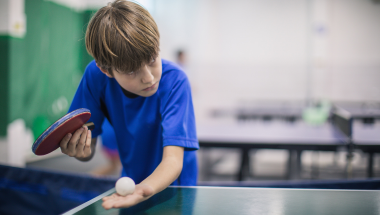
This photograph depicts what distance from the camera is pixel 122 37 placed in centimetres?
75

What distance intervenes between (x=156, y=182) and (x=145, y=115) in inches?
12.0

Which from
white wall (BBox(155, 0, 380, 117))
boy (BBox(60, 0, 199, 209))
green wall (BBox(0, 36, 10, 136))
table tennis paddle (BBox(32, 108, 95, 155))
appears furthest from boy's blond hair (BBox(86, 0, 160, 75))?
white wall (BBox(155, 0, 380, 117))

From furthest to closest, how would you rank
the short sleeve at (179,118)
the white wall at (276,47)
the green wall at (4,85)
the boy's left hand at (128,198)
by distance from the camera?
the white wall at (276,47) → the green wall at (4,85) → the short sleeve at (179,118) → the boy's left hand at (128,198)

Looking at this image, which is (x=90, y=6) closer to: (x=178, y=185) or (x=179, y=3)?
(x=179, y=3)

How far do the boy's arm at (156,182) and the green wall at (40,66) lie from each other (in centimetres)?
284

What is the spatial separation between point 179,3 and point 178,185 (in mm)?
6087

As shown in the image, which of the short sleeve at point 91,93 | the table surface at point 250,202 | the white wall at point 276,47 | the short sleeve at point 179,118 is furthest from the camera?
the white wall at point 276,47

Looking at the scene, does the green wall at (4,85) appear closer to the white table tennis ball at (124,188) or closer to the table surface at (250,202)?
the table surface at (250,202)

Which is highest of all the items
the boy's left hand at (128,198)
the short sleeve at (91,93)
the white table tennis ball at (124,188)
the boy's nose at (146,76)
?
the boy's nose at (146,76)

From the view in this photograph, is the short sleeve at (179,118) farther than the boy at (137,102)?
Yes

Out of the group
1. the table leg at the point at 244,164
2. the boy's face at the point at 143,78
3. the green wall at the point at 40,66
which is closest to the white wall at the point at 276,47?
the green wall at the point at 40,66

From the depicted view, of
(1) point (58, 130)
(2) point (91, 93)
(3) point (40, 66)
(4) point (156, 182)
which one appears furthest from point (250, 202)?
(3) point (40, 66)

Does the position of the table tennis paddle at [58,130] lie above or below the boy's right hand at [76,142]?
above

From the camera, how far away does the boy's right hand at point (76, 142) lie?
0.82 meters
